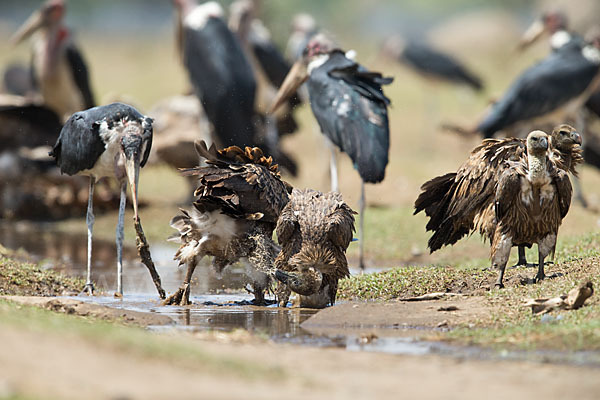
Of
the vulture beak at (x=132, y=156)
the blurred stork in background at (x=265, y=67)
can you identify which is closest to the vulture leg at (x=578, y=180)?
the blurred stork in background at (x=265, y=67)

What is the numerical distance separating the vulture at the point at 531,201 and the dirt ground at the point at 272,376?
7.92 ft

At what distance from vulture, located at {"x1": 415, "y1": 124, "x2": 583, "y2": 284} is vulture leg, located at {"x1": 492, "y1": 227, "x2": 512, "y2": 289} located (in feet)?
0.52

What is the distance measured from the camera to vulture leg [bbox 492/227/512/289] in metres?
7.24

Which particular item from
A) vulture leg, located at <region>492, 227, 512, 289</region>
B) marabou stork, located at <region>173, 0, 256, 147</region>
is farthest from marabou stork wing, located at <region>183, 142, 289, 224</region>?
marabou stork, located at <region>173, 0, 256, 147</region>

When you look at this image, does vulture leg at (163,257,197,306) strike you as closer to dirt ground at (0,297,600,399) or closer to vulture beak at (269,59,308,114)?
dirt ground at (0,297,600,399)

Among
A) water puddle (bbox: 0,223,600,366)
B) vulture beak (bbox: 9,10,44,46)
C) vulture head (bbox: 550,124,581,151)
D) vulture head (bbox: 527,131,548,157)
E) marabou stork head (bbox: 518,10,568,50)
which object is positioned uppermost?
marabou stork head (bbox: 518,10,568,50)

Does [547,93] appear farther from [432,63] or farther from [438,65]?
[432,63]

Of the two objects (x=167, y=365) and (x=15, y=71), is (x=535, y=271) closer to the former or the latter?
(x=167, y=365)

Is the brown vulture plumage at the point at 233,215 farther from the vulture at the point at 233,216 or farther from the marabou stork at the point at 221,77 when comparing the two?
the marabou stork at the point at 221,77

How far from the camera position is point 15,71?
909 inches

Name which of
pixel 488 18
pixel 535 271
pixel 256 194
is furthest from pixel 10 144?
pixel 488 18

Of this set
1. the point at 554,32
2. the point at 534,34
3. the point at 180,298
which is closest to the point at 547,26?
the point at 534,34

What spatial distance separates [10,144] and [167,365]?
11669 millimetres

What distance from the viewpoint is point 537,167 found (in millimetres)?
7055
